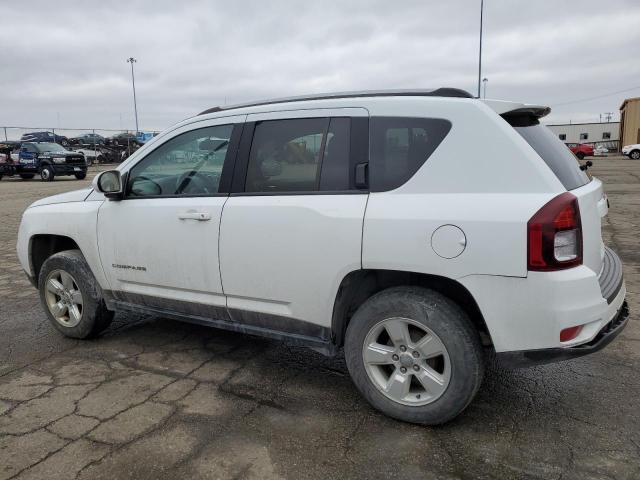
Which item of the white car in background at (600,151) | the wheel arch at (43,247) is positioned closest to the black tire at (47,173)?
the wheel arch at (43,247)

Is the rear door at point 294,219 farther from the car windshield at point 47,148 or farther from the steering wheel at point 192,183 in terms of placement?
the car windshield at point 47,148

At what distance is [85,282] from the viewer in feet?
13.5

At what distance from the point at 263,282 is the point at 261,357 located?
91 centimetres

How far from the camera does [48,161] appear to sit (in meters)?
23.8

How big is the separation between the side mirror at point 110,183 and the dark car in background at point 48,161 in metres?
22.4

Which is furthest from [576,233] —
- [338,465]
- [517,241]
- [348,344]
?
[338,465]

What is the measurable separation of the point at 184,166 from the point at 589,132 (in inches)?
3096

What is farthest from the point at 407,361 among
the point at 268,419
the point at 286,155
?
the point at 286,155

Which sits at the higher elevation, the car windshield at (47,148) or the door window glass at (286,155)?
the car windshield at (47,148)

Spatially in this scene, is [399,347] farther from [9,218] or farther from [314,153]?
[9,218]

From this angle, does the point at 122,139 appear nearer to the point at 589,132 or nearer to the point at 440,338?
the point at 440,338

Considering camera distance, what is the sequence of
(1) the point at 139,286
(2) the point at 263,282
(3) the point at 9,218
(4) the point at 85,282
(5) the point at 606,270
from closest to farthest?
(5) the point at 606,270 → (2) the point at 263,282 → (1) the point at 139,286 → (4) the point at 85,282 → (3) the point at 9,218

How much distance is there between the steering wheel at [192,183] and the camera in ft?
11.6

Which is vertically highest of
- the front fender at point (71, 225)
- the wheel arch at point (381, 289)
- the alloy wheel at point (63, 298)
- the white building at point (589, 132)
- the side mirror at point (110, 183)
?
the white building at point (589, 132)
